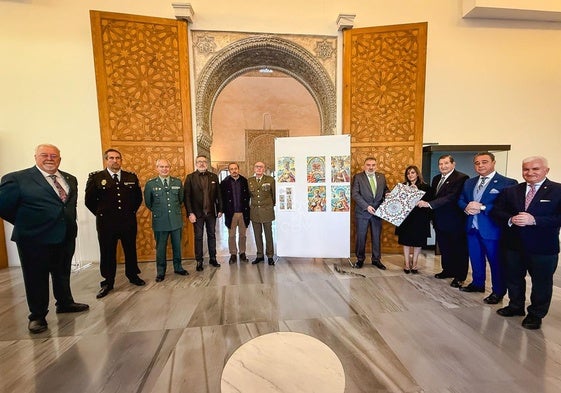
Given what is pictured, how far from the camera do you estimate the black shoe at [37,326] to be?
2.35 m

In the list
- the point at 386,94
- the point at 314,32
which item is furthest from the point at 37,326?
the point at 386,94

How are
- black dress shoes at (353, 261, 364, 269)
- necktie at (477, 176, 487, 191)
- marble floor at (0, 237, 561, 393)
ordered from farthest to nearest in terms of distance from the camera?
1. black dress shoes at (353, 261, 364, 269)
2. necktie at (477, 176, 487, 191)
3. marble floor at (0, 237, 561, 393)

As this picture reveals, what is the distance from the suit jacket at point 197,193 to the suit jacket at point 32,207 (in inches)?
59.0

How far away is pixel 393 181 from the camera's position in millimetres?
4539

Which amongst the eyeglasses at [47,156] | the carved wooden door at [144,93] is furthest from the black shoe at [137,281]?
the eyeglasses at [47,156]

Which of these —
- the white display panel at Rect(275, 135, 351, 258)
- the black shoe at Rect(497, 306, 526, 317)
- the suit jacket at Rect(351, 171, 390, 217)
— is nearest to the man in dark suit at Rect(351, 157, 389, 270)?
the suit jacket at Rect(351, 171, 390, 217)

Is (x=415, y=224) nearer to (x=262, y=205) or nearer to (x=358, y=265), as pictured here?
(x=358, y=265)

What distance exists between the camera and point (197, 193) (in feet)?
12.5

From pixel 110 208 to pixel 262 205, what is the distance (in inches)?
79.4

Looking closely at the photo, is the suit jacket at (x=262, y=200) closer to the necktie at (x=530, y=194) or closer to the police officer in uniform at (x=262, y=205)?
the police officer in uniform at (x=262, y=205)

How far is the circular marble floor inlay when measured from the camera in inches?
49.5

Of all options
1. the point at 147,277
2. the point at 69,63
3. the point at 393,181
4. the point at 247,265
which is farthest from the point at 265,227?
the point at 69,63

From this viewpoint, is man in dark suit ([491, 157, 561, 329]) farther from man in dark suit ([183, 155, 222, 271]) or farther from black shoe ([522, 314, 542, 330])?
man in dark suit ([183, 155, 222, 271])

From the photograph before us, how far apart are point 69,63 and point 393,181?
574cm
